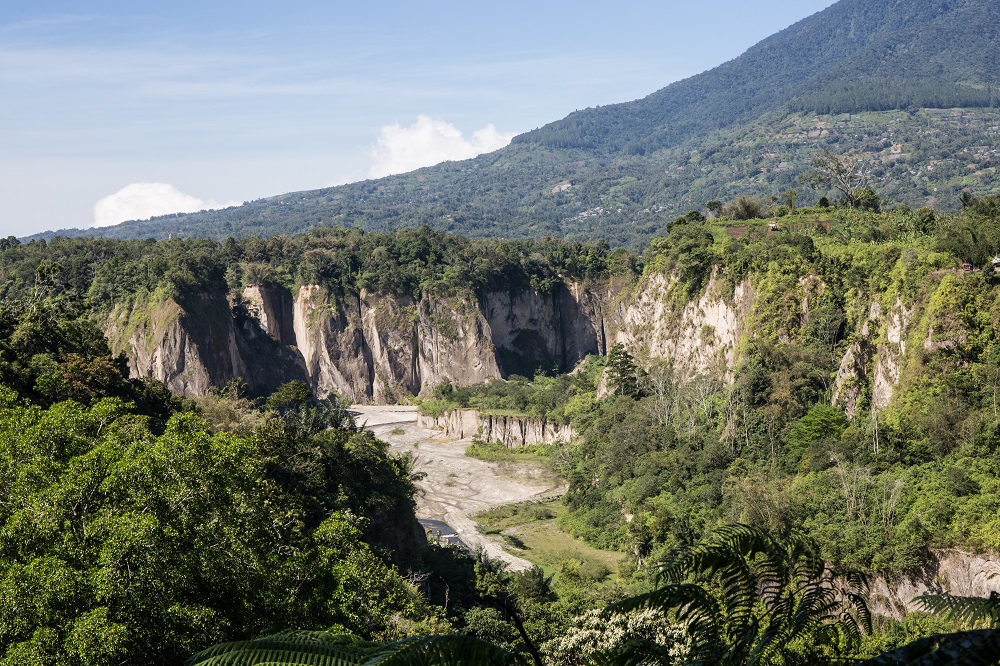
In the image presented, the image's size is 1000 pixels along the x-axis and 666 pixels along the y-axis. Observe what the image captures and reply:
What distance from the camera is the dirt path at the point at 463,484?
61219 mm

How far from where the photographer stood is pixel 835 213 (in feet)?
222

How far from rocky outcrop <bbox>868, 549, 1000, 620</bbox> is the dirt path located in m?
20.9

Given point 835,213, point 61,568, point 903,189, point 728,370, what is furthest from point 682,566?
point 903,189

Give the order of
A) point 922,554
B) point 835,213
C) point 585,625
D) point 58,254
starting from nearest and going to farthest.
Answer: point 585,625
point 922,554
point 835,213
point 58,254

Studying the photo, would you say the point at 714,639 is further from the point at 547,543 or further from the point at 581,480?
the point at 581,480

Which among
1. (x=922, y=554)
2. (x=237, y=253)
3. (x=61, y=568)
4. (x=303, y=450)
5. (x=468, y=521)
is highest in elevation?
(x=237, y=253)

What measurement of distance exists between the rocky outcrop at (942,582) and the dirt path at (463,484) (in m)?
20.9

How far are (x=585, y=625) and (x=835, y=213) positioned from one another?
158 feet

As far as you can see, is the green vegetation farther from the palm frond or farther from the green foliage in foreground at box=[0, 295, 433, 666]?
the palm frond

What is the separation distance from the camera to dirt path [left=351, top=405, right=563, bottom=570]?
201 feet

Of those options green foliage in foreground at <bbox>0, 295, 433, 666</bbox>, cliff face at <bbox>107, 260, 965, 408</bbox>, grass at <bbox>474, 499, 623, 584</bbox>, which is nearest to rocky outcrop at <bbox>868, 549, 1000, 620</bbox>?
grass at <bbox>474, 499, 623, 584</bbox>

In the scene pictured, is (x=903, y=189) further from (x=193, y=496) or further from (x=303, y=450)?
(x=193, y=496)

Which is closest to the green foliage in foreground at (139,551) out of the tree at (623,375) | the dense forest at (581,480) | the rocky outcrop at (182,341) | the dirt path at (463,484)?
the dense forest at (581,480)

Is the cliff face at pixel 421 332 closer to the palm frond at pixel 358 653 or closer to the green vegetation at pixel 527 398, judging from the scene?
the green vegetation at pixel 527 398
